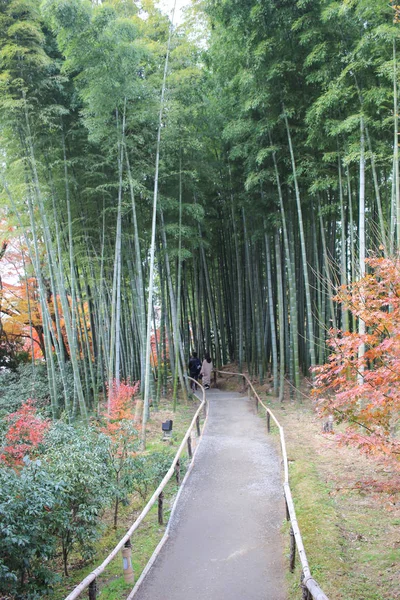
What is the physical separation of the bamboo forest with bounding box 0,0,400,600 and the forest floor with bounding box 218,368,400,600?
3.0 inches

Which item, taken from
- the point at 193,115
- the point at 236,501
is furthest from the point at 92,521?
the point at 193,115

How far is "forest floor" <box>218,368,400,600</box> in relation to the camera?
320 centimetres

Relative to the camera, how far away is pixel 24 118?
7500 mm

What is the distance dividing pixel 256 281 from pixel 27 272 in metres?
6.71

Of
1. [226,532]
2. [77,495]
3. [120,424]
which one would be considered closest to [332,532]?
[226,532]

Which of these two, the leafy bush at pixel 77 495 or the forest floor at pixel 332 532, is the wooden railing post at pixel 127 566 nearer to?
the forest floor at pixel 332 532

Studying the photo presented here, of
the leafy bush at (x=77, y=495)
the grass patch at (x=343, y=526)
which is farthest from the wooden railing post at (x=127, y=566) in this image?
the grass patch at (x=343, y=526)

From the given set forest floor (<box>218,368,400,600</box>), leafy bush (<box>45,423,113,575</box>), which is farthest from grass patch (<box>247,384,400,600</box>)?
leafy bush (<box>45,423,113,575</box>)

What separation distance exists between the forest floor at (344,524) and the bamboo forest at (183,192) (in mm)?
75

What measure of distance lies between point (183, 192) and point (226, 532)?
27.4 ft

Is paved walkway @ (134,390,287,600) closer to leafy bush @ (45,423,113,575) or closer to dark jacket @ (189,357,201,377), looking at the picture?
leafy bush @ (45,423,113,575)

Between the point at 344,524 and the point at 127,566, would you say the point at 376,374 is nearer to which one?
the point at 344,524

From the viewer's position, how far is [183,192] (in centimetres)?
1086

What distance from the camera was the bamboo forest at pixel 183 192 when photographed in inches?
129
